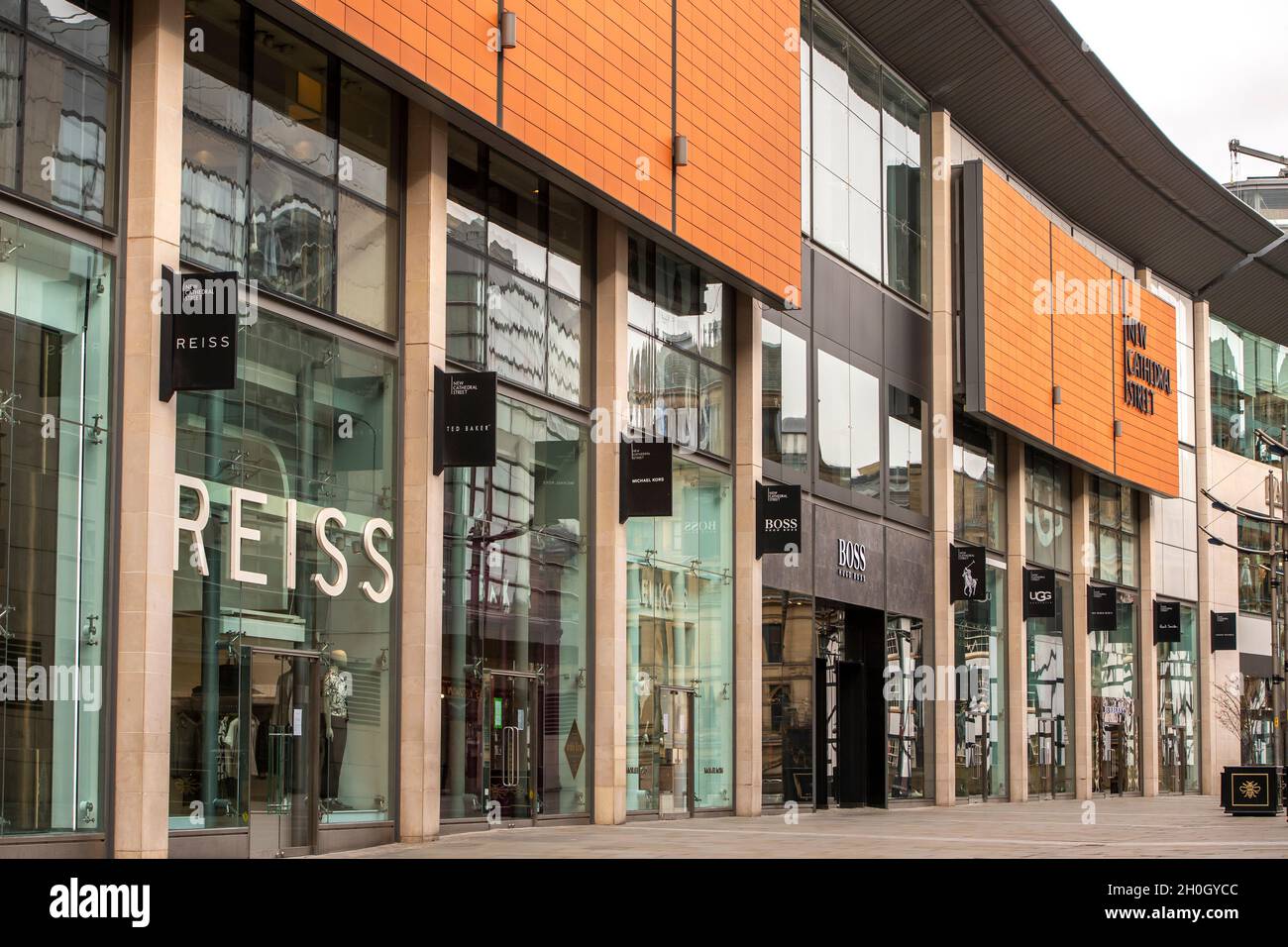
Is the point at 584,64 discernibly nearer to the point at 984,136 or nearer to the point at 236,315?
the point at 236,315

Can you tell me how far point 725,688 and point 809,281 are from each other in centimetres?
857

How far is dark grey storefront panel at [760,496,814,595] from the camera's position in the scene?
99.9ft

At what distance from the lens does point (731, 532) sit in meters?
29.6

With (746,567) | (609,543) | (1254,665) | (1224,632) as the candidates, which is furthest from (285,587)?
(1254,665)

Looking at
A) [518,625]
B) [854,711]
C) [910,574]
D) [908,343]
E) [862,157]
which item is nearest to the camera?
[518,625]

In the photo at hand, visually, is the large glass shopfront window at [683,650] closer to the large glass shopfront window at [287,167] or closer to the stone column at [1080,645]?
the large glass shopfront window at [287,167]

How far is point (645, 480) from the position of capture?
25188 millimetres

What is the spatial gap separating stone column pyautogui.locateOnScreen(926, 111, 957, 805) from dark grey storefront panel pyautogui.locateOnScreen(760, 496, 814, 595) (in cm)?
679

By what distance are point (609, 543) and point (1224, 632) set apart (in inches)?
1465

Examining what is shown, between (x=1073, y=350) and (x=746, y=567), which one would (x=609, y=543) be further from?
(x=1073, y=350)

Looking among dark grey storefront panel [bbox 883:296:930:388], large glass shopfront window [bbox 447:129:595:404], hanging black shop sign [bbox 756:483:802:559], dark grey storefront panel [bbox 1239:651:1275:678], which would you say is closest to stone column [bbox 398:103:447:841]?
large glass shopfront window [bbox 447:129:595:404]

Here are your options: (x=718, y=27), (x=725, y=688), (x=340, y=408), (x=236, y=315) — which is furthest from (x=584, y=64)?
(x=725, y=688)

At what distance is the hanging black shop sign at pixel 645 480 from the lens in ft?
82.2

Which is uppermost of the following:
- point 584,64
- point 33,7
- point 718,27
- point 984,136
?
point 984,136
